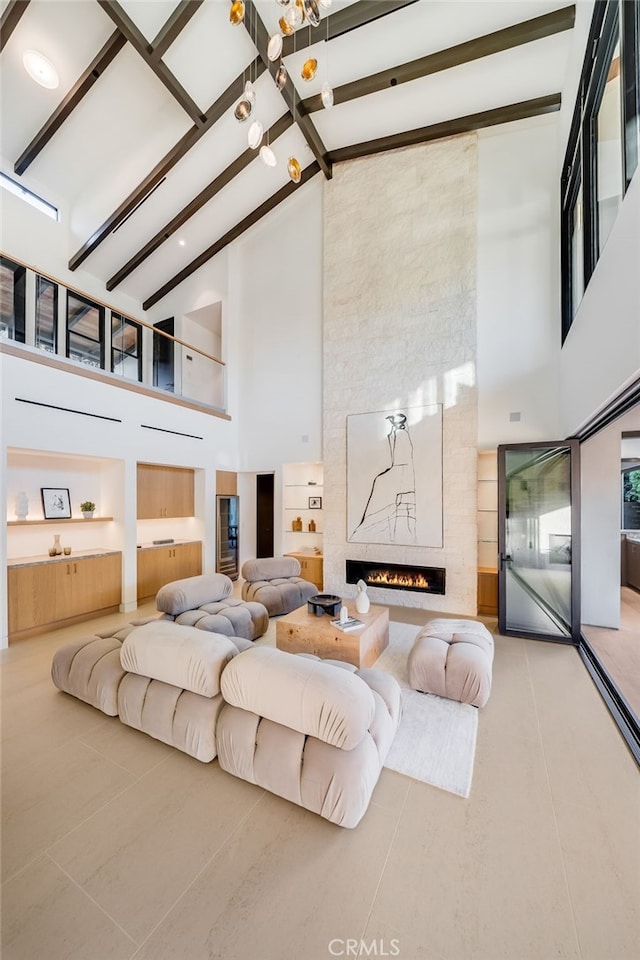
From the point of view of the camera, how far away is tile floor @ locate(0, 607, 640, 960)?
1.42m

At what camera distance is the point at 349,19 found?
13.9ft

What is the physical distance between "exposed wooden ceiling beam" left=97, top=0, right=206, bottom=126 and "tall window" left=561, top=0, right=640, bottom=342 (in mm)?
4377

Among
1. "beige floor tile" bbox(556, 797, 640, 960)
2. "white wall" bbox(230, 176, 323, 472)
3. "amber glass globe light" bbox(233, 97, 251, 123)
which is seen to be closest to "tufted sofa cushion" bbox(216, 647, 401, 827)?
"beige floor tile" bbox(556, 797, 640, 960)

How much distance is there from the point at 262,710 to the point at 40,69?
7055 millimetres

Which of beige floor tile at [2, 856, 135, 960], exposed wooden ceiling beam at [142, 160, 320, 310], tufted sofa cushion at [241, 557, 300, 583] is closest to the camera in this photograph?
beige floor tile at [2, 856, 135, 960]

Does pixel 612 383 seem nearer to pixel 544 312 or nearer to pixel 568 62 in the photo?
pixel 544 312

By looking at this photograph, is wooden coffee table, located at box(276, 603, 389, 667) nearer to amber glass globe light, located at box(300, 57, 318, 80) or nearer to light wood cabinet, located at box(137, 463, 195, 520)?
light wood cabinet, located at box(137, 463, 195, 520)

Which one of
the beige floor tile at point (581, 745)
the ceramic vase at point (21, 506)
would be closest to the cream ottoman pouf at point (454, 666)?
the beige floor tile at point (581, 745)

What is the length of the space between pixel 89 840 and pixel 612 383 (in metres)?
4.06

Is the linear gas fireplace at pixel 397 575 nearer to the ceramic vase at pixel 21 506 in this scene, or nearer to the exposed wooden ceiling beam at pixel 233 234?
the ceramic vase at pixel 21 506

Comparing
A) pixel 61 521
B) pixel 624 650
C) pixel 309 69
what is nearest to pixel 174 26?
pixel 309 69

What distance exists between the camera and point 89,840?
1.84 meters

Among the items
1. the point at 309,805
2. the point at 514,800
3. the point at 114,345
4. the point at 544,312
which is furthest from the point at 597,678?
the point at 114,345

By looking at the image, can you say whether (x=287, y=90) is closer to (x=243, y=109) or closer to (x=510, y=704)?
(x=243, y=109)
